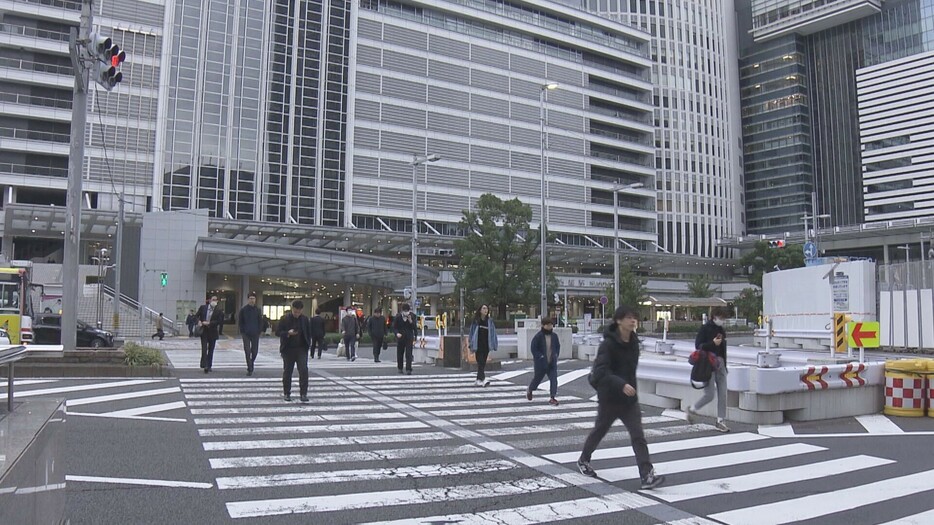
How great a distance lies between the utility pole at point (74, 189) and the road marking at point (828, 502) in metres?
13.0

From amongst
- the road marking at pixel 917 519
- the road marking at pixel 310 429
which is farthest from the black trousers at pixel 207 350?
the road marking at pixel 917 519

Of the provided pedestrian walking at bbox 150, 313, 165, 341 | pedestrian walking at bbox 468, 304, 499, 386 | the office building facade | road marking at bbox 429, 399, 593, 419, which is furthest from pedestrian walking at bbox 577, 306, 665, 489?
the office building facade

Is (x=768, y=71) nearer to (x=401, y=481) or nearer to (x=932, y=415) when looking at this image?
(x=932, y=415)

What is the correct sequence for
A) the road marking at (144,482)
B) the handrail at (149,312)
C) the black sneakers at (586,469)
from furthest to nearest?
1. the handrail at (149,312)
2. the black sneakers at (586,469)
3. the road marking at (144,482)

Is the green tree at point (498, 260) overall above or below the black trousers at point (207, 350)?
above

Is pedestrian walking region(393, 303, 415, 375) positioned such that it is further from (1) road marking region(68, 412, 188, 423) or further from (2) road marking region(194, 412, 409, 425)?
(1) road marking region(68, 412, 188, 423)

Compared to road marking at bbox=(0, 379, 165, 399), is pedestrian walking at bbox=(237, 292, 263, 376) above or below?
above

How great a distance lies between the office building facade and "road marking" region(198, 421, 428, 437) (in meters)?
49.2

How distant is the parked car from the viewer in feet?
80.6

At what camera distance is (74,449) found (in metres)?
7.42

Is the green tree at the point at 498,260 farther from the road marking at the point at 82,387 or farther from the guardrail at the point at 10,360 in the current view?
the guardrail at the point at 10,360

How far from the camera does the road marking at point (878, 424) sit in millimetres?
9570

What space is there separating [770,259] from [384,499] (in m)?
76.7

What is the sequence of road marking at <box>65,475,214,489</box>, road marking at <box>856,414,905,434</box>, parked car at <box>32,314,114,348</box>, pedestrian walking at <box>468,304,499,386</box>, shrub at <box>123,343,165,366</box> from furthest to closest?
parked car at <box>32,314,114,348</box> < shrub at <box>123,343,165,366</box> < pedestrian walking at <box>468,304,499,386</box> < road marking at <box>856,414,905,434</box> < road marking at <box>65,475,214,489</box>
